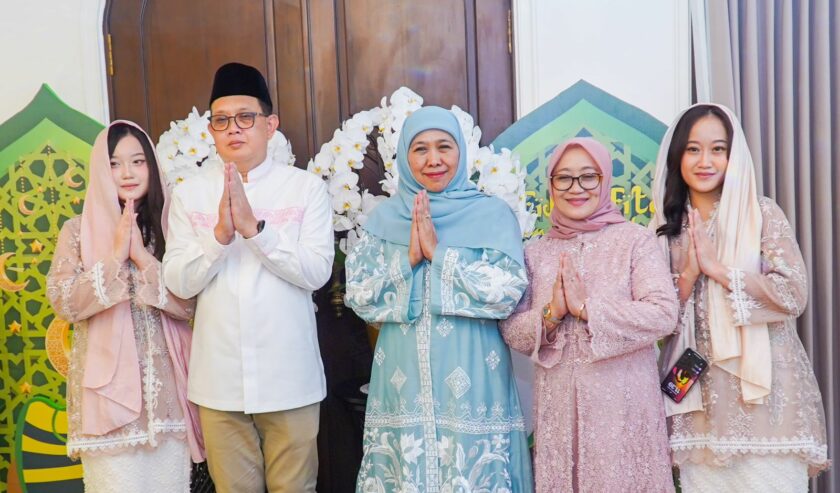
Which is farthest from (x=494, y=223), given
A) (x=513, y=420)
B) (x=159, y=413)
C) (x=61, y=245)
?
(x=61, y=245)

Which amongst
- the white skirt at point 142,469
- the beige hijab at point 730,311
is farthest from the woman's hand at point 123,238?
the beige hijab at point 730,311

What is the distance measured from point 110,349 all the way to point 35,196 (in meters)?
1.14

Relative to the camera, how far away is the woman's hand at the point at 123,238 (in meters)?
2.13

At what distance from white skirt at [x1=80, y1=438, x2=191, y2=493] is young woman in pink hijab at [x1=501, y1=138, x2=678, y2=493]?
1148mm

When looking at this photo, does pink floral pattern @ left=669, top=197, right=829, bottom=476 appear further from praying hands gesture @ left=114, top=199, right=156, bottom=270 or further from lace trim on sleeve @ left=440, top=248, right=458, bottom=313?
praying hands gesture @ left=114, top=199, right=156, bottom=270

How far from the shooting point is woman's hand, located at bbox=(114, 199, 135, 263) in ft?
6.98

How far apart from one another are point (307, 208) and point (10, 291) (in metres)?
1.58

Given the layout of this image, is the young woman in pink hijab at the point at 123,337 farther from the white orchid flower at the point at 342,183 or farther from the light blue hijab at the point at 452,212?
the light blue hijab at the point at 452,212

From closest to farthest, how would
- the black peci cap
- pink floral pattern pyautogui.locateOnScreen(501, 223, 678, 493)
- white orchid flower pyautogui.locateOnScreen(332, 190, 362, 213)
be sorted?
pink floral pattern pyautogui.locateOnScreen(501, 223, 678, 493) < the black peci cap < white orchid flower pyautogui.locateOnScreen(332, 190, 362, 213)

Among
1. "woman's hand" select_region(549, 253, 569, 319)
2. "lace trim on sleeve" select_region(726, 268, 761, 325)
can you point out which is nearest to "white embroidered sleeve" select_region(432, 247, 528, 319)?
"woman's hand" select_region(549, 253, 569, 319)

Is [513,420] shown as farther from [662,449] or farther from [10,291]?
[10,291]

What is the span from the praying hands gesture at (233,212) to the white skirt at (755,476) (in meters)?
1.57

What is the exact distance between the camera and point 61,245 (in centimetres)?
222

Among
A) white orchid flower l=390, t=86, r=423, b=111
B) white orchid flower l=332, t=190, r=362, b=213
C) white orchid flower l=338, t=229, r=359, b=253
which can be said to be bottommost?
white orchid flower l=338, t=229, r=359, b=253
